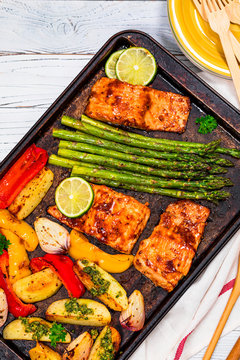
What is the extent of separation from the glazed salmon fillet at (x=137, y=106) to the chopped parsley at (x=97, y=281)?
2158 millimetres

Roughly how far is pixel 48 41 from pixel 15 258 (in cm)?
350

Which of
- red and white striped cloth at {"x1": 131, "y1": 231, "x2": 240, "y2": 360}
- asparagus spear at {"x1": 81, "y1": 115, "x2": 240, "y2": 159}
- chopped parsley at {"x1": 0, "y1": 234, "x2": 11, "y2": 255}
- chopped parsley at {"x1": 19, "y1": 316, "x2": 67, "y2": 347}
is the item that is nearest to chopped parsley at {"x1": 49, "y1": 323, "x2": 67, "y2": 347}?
chopped parsley at {"x1": 19, "y1": 316, "x2": 67, "y2": 347}

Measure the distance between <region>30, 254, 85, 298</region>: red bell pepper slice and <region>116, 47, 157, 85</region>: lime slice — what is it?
280 centimetres

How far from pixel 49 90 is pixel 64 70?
0.41 m

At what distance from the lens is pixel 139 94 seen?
5680 millimetres

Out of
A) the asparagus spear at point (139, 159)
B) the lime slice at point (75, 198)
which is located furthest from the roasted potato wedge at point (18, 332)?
the asparagus spear at point (139, 159)

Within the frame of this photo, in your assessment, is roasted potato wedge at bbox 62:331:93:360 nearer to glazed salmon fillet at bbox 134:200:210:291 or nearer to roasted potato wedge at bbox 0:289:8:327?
roasted potato wedge at bbox 0:289:8:327

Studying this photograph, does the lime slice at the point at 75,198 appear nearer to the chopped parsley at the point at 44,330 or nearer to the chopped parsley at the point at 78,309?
the chopped parsley at the point at 78,309

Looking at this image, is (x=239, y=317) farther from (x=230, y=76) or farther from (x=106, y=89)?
(x=106, y=89)

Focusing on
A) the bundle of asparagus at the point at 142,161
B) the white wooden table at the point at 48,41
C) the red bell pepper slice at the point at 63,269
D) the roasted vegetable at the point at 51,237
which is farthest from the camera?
the white wooden table at the point at 48,41

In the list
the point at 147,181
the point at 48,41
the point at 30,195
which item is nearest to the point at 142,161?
the point at 147,181

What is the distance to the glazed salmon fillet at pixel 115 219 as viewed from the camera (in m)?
5.50

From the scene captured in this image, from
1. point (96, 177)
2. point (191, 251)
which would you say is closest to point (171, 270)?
point (191, 251)

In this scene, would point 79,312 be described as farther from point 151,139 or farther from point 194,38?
point 194,38
